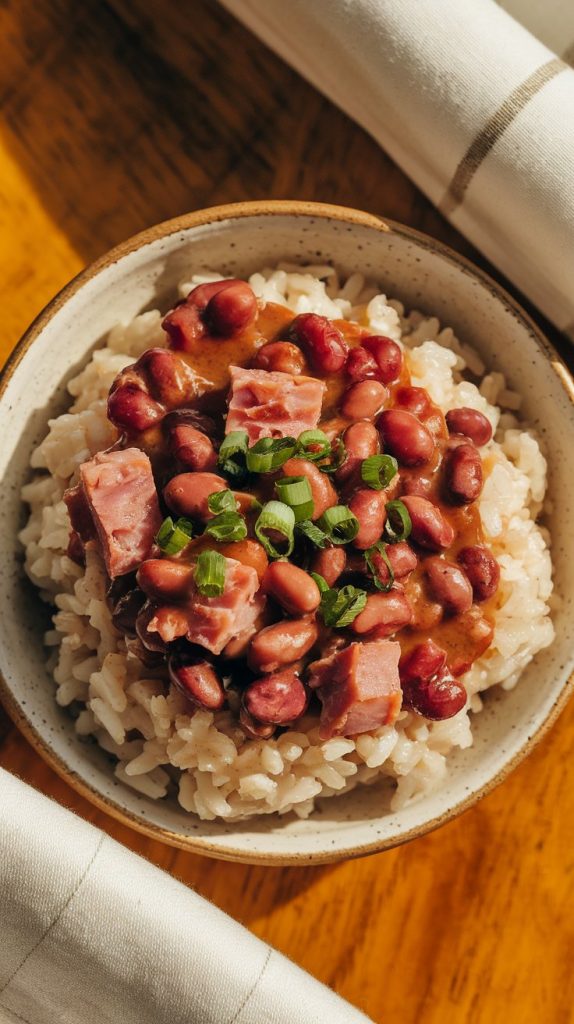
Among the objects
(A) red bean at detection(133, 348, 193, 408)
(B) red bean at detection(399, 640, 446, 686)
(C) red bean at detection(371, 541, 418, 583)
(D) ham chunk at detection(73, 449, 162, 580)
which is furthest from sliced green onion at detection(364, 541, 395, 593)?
(A) red bean at detection(133, 348, 193, 408)

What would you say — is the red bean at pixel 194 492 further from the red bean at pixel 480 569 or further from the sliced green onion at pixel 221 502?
the red bean at pixel 480 569

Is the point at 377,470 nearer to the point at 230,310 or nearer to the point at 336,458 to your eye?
the point at 336,458

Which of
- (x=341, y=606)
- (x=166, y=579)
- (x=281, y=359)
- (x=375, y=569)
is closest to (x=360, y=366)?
(x=281, y=359)

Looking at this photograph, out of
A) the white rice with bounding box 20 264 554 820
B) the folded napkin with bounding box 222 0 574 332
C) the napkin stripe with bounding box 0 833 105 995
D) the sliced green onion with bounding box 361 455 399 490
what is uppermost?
the folded napkin with bounding box 222 0 574 332

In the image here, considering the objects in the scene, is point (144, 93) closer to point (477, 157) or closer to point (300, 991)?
point (477, 157)

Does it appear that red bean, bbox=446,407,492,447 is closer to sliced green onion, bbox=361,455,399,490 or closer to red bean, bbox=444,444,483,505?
red bean, bbox=444,444,483,505

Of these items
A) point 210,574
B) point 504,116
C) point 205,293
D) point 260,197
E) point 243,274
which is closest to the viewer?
point 210,574

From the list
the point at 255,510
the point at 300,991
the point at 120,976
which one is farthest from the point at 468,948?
the point at 255,510

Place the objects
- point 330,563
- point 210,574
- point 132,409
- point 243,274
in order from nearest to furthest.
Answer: point 210,574, point 330,563, point 132,409, point 243,274
